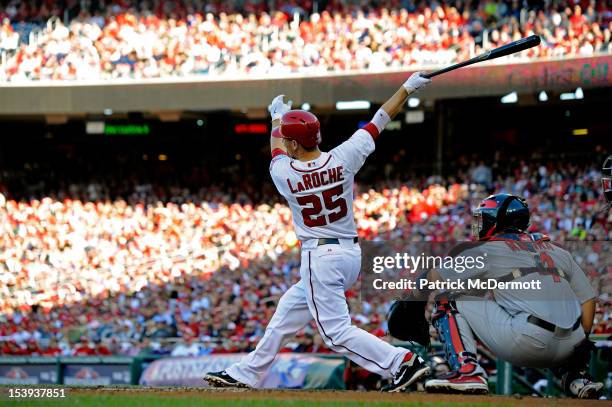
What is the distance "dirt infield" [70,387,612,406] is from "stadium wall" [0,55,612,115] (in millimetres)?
13136

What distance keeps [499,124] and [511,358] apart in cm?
1638

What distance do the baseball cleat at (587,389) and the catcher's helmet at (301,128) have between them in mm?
2126

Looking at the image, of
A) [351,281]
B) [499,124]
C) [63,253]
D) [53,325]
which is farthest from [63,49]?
[351,281]

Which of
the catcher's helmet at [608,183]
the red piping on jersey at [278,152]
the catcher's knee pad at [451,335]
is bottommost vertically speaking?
the catcher's knee pad at [451,335]

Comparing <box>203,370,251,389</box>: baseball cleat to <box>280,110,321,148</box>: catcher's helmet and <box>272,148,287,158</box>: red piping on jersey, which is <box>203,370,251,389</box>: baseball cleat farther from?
<box>280,110,321,148</box>: catcher's helmet

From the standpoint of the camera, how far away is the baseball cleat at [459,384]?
592 cm

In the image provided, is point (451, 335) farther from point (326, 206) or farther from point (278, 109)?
point (278, 109)

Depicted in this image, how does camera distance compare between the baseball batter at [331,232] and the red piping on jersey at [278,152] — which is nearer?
the baseball batter at [331,232]

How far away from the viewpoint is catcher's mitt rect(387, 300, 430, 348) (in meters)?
6.41

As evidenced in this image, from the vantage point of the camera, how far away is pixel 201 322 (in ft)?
51.4

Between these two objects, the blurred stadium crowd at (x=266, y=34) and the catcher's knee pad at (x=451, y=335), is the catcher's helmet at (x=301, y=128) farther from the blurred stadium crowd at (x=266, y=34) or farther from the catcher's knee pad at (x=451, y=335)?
the blurred stadium crowd at (x=266, y=34)

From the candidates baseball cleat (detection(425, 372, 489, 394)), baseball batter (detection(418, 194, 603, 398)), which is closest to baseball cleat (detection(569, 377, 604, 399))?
baseball batter (detection(418, 194, 603, 398))

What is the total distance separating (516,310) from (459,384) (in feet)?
1.82

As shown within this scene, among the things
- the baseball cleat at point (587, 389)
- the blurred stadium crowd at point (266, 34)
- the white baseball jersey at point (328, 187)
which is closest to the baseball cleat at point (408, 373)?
the white baseball jersey at point (328, 187)
